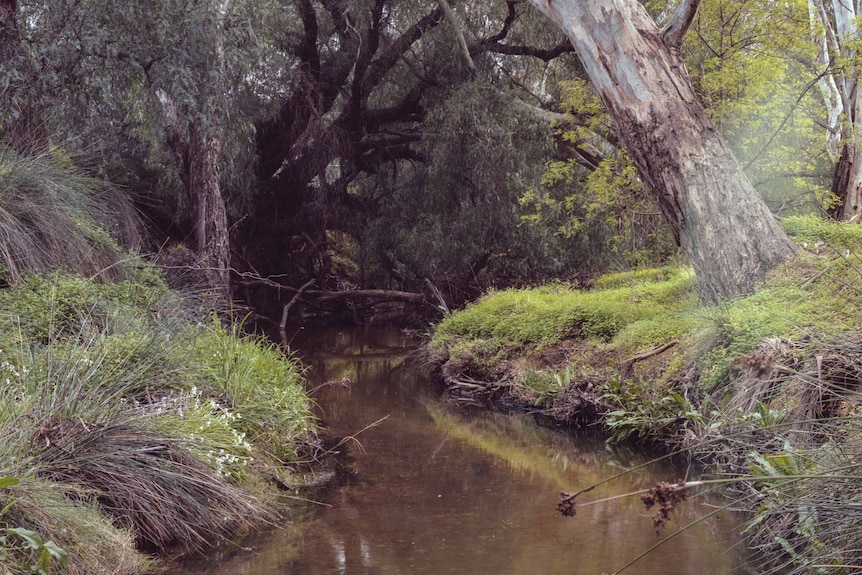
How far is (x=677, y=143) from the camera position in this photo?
801 centimetres

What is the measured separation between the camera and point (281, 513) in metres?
5.16

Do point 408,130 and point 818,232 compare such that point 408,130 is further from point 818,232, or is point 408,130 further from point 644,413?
point 644,413

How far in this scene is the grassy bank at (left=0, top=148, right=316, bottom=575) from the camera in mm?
3848

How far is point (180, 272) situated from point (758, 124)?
28.8 ft

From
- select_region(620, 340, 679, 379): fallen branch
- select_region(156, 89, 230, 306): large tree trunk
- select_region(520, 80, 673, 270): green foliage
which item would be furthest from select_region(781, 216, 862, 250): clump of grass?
select_region(156, 89, 230, 306): large tree trunk

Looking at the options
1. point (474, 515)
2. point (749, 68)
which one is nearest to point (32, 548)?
point (474, 515)

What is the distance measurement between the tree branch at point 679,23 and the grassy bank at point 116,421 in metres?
4.85

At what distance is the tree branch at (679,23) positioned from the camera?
7949 mm

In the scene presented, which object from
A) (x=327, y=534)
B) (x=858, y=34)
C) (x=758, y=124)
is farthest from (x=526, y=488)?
(x=858, y=34)

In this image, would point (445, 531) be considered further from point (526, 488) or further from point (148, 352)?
point (148, 352)

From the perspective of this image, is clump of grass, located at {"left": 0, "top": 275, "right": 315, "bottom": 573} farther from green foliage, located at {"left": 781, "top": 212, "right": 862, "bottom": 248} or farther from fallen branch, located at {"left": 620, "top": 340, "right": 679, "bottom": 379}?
green foliage, located at {"left": 781, "top": 212, "right": 862, "bottom": 248}

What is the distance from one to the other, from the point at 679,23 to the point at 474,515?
534 cm

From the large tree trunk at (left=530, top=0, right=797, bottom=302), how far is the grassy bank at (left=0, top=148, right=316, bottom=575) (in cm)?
402

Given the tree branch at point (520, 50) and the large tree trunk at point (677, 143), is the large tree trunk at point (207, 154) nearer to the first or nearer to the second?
the large tree trunk at point (677, 143)
